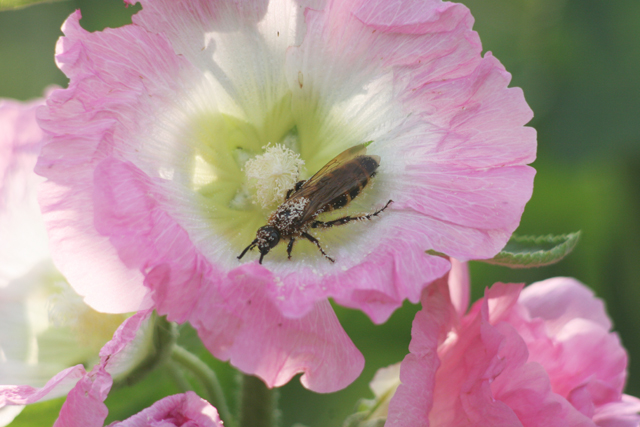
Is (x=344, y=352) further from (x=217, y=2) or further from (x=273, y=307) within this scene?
(x=217, y=2)

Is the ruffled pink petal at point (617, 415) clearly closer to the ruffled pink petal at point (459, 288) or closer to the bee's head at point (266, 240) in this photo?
the ruffled pink petal at point (459, 288)

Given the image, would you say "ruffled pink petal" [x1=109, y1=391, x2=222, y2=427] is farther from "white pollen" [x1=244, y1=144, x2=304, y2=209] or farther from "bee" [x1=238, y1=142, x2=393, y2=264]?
"white pollen" [x1=244, y1=144, x2=304, y2=209]

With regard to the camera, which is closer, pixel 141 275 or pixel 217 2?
pixel 141 275

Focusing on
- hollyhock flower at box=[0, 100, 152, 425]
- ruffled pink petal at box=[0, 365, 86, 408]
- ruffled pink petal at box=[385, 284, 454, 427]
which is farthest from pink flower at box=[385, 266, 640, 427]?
hollyhock flower at box=[0, 100, 152, 425]

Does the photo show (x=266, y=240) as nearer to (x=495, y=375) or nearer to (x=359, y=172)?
(x=359, y=172)

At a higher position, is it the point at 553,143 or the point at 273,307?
the point at 273,307

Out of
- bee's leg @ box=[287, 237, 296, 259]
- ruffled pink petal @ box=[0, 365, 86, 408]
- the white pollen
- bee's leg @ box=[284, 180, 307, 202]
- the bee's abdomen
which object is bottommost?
ruffled pink petal @ box=[0, 365, 86, 408]

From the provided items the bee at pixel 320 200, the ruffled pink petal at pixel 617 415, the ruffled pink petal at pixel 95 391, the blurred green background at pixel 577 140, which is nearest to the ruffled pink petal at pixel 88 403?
the ruffled pink petal at pixel 95 391

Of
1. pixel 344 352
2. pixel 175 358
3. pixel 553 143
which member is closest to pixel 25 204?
pixel 175 358
